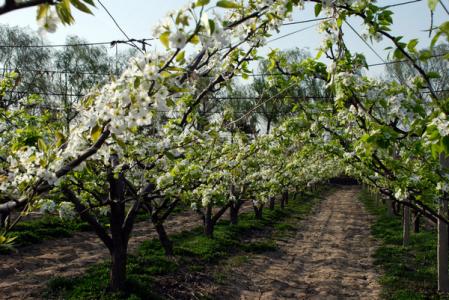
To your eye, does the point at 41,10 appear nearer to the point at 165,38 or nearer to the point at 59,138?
the point at 165,38

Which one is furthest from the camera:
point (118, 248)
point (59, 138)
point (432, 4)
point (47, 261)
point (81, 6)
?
point (47, 261)

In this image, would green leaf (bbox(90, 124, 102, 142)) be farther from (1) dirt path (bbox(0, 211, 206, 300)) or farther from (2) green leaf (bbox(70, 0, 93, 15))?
(1) dirt path (bbox(0, 211, 206, 300))

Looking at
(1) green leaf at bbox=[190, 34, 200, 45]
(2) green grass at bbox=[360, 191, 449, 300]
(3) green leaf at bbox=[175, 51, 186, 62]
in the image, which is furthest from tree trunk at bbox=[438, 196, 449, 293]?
(1) green leaf at bbox=[190, 34, 200, 45]

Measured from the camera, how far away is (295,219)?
76.6 ft

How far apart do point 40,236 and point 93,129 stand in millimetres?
13492

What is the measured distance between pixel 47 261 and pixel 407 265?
10.7m

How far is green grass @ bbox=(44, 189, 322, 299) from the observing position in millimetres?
8719

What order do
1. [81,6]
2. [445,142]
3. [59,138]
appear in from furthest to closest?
[445,142] < [59,138] < [81,6]

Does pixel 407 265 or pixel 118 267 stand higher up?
pixel 118 267

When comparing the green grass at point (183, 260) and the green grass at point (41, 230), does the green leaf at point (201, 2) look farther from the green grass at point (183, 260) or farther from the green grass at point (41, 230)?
the green grass at point (41, 230)

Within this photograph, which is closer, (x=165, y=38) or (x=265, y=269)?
(x=165, y=38)

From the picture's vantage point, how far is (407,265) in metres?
12.2

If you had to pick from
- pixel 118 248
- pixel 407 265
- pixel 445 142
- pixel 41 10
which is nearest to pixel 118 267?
pixel 118 248

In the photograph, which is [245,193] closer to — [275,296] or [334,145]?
[275,296]
